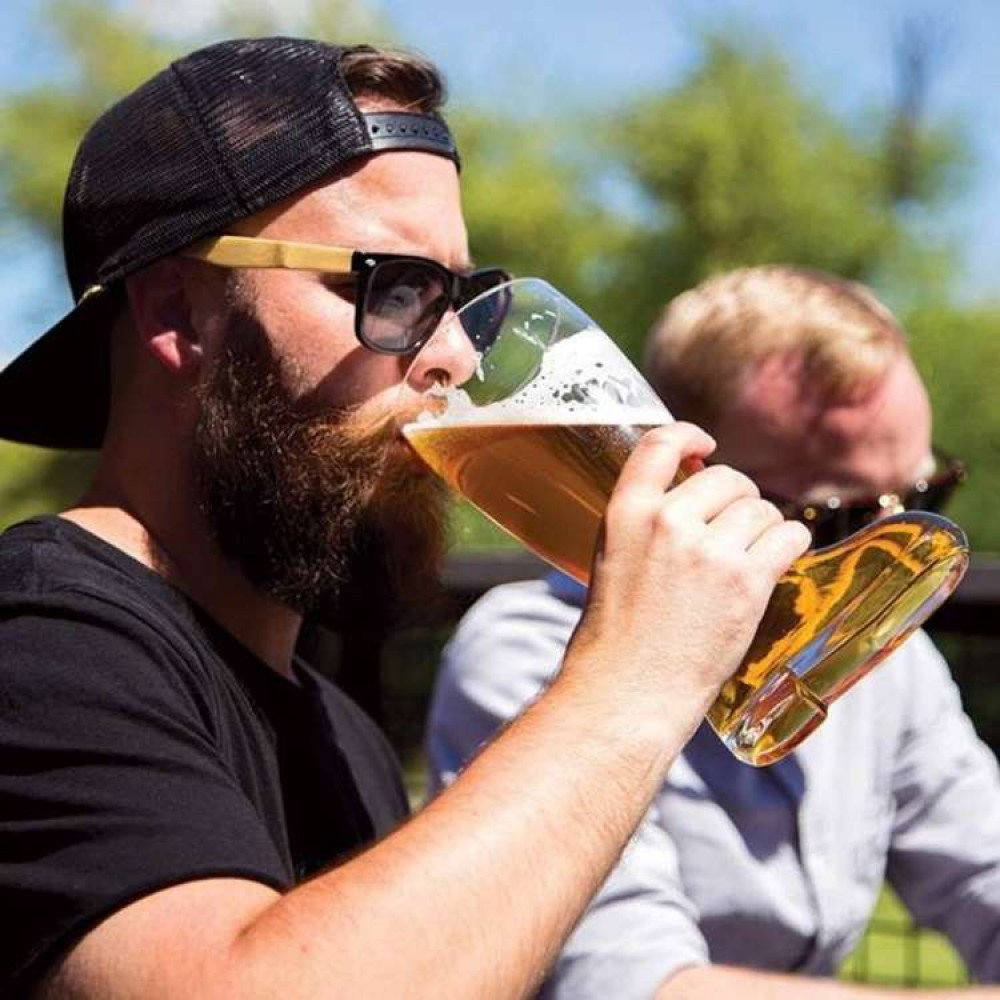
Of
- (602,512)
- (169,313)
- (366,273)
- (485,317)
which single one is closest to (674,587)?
(602,512)

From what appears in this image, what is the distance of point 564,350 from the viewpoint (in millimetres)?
1896

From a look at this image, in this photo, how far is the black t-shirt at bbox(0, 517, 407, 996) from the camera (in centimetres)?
154

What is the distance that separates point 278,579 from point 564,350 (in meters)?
0.47

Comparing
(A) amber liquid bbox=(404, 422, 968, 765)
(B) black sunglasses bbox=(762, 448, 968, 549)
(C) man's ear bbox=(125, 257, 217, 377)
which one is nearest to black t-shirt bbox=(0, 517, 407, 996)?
(C) man's ear bbox=(125, 257, 217, 377)

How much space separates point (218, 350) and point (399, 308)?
216mm

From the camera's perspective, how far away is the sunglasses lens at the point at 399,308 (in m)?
2.12

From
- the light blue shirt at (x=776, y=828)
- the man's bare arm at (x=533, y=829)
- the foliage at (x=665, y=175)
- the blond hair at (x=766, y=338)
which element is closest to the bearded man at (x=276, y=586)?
the man's bare arm at (x=533, y=829)

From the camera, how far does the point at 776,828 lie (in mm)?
2760

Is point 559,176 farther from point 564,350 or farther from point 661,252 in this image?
point 564,350

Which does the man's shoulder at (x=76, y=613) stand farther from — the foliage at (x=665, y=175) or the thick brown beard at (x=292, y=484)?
the foliage at (x=665, y=175)

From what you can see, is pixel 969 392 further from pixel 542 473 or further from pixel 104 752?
pixel 104 752

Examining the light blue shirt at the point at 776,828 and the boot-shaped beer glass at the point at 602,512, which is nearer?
the boot-shaped beer glass at the point at 602,512

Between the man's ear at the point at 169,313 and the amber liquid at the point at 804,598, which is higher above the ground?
the man's ear at the point at 169,313

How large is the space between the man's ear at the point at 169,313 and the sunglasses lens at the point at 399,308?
211mm
